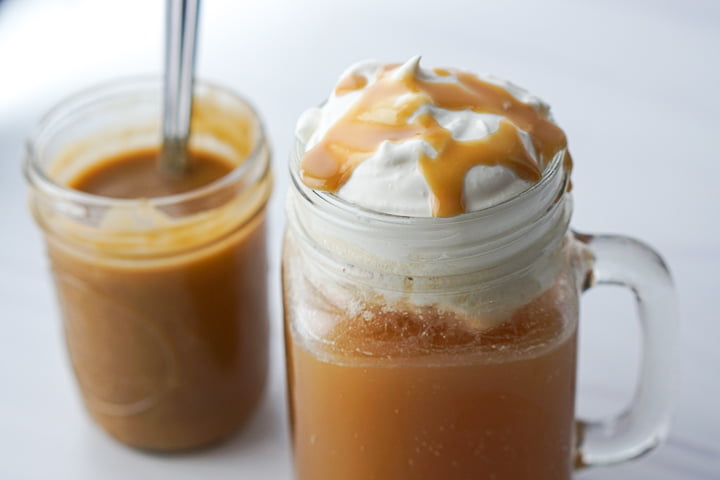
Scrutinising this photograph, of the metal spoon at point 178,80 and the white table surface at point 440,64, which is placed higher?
the metal spoon at point 178,80

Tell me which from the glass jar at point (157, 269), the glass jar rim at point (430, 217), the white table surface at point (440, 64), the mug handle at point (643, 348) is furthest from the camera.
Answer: the white table surface at point (440, 64)

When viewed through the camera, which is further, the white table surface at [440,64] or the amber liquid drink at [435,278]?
the white table surface at [440,64]

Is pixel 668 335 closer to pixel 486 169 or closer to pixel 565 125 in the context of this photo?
pixel 486 169

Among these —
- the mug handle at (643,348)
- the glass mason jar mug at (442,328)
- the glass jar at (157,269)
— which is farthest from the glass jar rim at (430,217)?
the glass jar at (157,269)

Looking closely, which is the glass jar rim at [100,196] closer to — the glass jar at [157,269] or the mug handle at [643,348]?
the glass jar at [157,269]

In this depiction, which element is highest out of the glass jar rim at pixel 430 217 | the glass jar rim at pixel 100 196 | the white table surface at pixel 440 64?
the glass jar rim at pixel 430 217

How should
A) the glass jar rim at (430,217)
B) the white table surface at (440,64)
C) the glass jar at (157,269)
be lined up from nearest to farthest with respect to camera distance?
the glass jar rim at (430,217)
the glass jar at (157,269)
the white table surface at (440,64)

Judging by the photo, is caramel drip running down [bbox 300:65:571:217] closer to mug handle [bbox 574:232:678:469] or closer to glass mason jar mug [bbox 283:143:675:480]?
glass mason jar mug [bbox 283:143:675:480]
